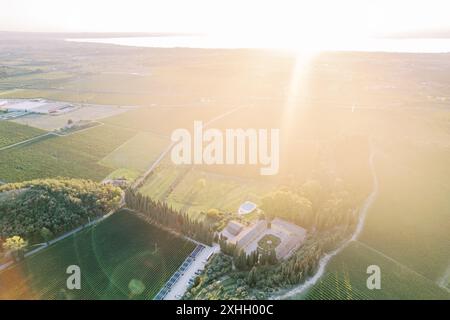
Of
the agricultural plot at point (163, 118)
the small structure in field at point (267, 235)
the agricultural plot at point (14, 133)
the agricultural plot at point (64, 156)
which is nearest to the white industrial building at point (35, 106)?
the agricultural plot at point (14, 133)

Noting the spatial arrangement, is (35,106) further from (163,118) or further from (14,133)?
(163,118)

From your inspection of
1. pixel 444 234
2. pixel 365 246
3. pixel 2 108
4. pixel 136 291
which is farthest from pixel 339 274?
pixel 2 108

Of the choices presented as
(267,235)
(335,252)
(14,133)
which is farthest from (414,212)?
(14,133)

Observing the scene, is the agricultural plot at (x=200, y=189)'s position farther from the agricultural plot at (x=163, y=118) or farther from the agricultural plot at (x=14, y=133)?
the agricultural plot at (x=14, y=133)

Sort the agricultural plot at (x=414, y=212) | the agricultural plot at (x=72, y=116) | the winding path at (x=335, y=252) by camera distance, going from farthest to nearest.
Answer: the agricultural plot at (x=72, y=116) < the agricultural plot at (x=414, y=212) < the winding path at (x=335, y=252)

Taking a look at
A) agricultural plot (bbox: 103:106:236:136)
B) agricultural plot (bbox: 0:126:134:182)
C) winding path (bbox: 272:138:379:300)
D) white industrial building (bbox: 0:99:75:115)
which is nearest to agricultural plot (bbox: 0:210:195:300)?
winding path (bbox: 272:138:379:300)

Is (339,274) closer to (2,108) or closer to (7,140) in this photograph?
(7,140)
